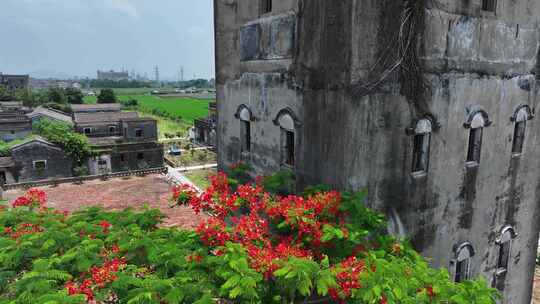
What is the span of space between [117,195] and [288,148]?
18.3 m

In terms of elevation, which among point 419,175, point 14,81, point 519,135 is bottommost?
point 419,175

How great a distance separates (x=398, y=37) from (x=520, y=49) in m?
4.97

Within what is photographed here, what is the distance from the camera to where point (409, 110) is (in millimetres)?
8289

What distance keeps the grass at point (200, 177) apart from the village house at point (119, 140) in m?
4.04

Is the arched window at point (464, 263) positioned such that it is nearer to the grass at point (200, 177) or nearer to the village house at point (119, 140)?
the grass at point (200, 177)

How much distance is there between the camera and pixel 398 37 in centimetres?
779

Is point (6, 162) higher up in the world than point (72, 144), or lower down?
lower down

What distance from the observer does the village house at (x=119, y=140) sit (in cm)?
3797

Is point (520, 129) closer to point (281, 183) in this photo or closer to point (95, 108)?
point (281, 183)

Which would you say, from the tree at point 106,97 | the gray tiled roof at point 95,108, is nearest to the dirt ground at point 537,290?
the gray tiled roof at point 95,108

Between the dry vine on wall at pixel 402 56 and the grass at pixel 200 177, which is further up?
the dry vine on wall at pixel 402 56

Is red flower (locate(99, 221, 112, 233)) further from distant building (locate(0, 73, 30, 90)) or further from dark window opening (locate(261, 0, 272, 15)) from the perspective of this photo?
distant building (locate(0, 73, 30, 90))

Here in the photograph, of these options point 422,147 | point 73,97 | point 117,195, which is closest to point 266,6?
point 422,147

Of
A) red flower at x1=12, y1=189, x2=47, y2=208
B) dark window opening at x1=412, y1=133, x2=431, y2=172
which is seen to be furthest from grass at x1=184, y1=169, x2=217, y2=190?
dark window opening at x1=412, y1=133, x2=431, y2=172
